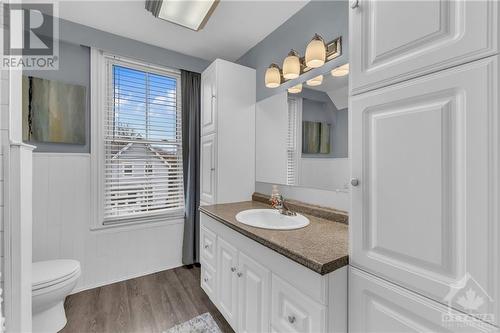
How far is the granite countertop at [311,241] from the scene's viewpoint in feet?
3.02

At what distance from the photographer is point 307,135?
1.83 meters

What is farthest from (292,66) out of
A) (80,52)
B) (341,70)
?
(80,52)

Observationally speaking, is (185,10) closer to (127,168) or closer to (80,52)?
(80,52)

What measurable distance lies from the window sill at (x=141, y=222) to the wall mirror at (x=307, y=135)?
46.5 inches

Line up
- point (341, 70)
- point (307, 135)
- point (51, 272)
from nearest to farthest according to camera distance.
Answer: point (341, 70)
point (51, 272)
point (307, 135)

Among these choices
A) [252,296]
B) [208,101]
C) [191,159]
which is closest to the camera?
[252,296]

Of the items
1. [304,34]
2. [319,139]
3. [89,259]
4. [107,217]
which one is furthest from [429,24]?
[89,259]

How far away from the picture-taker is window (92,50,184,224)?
2.32 metres

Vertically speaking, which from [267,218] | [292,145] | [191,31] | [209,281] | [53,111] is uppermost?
[191,31]

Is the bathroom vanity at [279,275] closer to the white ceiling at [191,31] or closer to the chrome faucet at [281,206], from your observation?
the chrome faucet at [281,206]

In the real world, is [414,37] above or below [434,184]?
above

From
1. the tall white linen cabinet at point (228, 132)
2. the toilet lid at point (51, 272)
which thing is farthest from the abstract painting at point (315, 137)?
the toilet lid at point (51, 272)

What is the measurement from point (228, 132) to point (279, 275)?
1.52m

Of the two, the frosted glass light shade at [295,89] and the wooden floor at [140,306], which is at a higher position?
the frosted glass light shade at [295,89]
